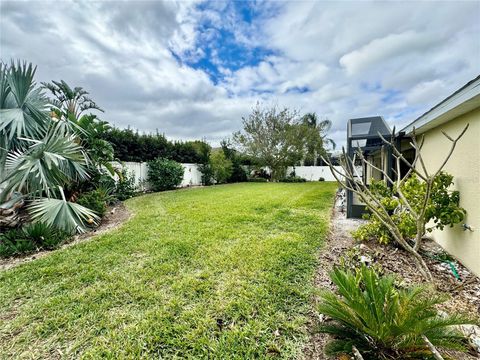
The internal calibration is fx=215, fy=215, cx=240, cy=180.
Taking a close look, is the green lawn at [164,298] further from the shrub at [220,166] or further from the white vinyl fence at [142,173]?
the shrub at [220,166]

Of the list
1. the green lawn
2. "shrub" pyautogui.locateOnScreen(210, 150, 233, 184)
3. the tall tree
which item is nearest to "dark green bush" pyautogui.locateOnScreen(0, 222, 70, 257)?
the green lawn

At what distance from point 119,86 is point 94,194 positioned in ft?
18.3

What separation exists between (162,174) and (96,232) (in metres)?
7.32

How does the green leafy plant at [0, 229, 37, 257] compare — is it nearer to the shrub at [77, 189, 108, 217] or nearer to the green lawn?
the green lawn

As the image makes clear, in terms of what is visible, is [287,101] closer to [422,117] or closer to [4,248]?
[422,117]

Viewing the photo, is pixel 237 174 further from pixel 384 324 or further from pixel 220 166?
pixel 384 324

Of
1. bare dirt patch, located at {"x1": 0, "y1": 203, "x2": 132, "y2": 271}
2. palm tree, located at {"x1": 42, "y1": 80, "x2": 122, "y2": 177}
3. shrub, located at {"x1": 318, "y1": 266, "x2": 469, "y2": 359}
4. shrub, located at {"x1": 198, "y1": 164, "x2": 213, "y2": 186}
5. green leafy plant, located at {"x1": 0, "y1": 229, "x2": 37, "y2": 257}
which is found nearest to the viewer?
shrub, located at {"x1": 318, "y1": 266, "x2": 469, "y2": 359}

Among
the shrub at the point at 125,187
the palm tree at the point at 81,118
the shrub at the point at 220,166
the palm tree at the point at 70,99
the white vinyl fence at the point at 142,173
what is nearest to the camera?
the palm tree at the point at 81,118

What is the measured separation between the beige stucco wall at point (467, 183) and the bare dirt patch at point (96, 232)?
6592 mm

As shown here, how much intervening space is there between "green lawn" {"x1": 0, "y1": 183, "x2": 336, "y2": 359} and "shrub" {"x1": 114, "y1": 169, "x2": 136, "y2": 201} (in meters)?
5.03

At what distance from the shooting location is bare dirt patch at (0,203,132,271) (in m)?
3.55

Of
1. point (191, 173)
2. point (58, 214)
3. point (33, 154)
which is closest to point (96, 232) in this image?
point (58, 214)

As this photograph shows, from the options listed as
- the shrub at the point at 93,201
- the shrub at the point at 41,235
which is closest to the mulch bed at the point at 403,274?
the shrub at the point at 41,235

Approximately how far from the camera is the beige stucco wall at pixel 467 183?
2.92m
